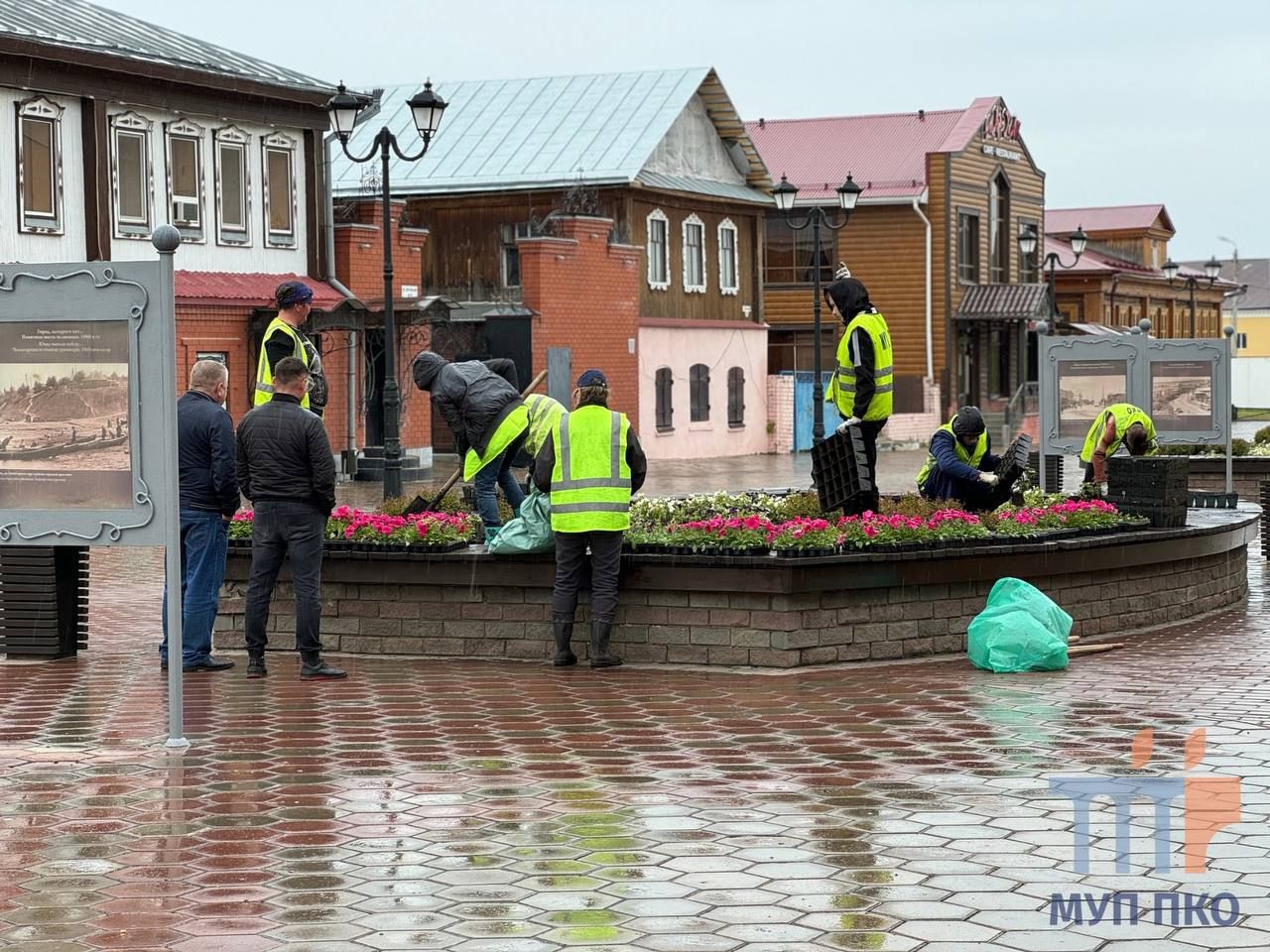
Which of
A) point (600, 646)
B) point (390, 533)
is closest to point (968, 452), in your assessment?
point (600, 646)

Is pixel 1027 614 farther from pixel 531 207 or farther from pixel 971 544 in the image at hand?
pixel 531 207

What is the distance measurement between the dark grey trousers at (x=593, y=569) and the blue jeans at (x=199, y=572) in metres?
1.88

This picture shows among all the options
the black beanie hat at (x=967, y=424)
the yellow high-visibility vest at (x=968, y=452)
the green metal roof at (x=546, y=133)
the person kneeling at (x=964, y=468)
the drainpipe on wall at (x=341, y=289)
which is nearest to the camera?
the person kneeling at (x=964, y=468)

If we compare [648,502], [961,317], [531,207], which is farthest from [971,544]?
[961,317]

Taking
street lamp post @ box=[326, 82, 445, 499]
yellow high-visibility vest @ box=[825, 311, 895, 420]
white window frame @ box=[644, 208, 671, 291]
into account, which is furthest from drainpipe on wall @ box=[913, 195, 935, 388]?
yellow high-visibility vest @ box=[825, 311, 895, 420]

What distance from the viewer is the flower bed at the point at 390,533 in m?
11.9

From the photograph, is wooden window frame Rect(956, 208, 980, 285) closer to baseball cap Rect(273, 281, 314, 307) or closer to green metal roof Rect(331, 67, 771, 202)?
green metal roof Rect(331, 67, 771, 202)

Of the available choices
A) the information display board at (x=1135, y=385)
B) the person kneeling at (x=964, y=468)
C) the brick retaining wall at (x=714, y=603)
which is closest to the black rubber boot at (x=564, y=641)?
the brick retaining wall at (x=714, y=603)

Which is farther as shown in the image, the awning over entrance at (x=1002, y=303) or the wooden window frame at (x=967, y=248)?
the wooden window frame at (x=967, y=248)

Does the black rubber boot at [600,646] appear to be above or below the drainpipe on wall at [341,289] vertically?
below

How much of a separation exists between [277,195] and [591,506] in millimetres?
24237

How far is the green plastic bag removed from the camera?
11258mm

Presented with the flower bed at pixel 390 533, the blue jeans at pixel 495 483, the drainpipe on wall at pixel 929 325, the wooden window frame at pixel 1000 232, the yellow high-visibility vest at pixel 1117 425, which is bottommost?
the flower bed at pixel 390 533

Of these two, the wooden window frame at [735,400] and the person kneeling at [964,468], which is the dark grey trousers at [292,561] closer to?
the person kneeling at [964,468]
